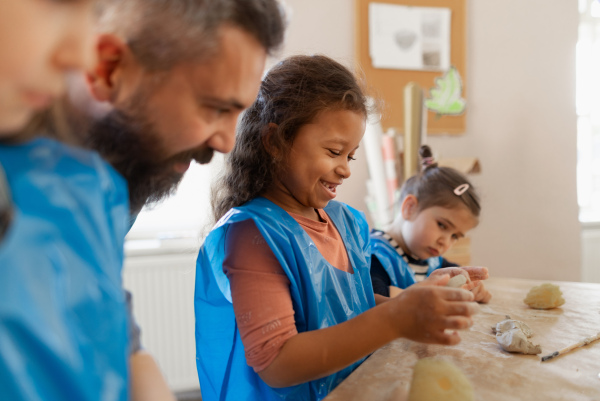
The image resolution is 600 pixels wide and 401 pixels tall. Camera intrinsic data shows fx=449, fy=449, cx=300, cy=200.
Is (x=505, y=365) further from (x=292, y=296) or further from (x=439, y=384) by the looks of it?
(x=292, y=296)

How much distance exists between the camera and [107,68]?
43 cm

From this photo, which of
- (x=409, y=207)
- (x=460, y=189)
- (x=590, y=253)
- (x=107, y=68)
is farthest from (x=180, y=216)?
(x=590, y=253)

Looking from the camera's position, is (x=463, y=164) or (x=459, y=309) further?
(x=463, y=164)

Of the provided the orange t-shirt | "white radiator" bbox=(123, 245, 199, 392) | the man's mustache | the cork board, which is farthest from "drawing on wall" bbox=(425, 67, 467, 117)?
the man's mustache

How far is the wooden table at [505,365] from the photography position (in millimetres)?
624

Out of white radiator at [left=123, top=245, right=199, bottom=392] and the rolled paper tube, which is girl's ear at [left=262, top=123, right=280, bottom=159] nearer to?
the rolled paper tube

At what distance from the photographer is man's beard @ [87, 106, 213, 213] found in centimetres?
43

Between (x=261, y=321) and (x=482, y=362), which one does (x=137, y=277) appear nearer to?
(x=261, y=321)

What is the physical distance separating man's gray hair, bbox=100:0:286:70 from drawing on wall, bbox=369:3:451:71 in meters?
1.98

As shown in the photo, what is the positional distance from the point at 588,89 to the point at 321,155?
306cm

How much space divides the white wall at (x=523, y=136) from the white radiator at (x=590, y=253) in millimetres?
274

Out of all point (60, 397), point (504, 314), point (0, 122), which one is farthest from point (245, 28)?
point (504, 314)

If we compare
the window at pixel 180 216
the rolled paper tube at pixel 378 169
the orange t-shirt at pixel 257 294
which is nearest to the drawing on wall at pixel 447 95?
the rolled paper tube at pixel 378 169

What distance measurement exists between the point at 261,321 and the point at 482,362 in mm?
369
